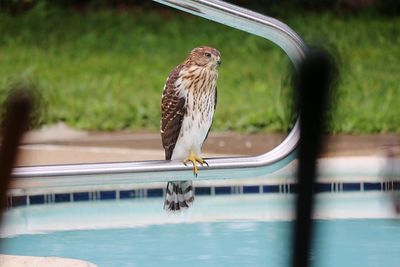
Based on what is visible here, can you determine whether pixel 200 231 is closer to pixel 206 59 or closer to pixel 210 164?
pixel 206 59

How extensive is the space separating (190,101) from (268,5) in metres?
7.19

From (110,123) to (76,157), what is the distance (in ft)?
3.51

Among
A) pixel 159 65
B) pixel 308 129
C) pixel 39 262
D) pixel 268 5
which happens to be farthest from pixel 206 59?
pixel 268 5

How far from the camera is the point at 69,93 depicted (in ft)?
24.1

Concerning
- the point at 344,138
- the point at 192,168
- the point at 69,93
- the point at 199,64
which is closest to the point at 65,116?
the point at 69,93

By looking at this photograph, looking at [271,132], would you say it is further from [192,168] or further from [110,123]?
[192,168]

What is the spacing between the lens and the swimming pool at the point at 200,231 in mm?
4387

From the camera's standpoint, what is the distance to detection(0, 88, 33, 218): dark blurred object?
30.2 inches

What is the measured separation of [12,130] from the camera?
772mm

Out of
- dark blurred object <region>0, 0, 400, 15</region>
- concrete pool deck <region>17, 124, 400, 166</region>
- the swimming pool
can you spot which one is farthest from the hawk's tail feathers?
dark blurred object <region>0, 0, 400, 15</region>

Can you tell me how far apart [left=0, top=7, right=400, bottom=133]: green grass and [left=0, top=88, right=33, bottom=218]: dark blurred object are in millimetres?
4536

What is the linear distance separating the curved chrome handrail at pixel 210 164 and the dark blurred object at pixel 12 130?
705 mm

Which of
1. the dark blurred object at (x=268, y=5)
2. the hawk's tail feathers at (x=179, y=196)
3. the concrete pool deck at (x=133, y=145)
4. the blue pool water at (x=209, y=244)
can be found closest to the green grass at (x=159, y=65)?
the concrete pool deck at (x=133, y=145)

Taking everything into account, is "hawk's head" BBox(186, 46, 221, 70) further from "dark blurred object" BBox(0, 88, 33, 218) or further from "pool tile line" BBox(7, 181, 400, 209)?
"dark blurred object" BBox(0, 88, 33, 218)
